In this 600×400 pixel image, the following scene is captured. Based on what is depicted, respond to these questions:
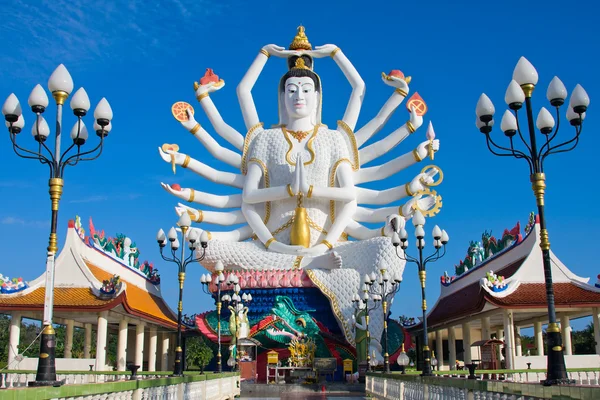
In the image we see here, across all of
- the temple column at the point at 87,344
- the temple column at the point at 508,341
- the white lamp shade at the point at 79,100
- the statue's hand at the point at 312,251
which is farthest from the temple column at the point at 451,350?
the white lamp shade at the point at 79,100

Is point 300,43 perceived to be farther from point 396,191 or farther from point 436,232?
point 436,232

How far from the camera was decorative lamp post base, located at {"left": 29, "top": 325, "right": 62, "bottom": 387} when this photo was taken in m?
7.62

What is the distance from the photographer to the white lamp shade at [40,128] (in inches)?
386

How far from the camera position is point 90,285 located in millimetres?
22156

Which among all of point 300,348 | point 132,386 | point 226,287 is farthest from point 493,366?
point 132,386

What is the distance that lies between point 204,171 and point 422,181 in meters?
10.3

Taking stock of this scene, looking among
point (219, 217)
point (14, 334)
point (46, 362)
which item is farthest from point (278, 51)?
point (46, 362)

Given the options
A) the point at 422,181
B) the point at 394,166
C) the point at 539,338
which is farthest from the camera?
the point at 394,166

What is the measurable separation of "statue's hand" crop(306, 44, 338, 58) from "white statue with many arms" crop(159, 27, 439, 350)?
0.05 meters

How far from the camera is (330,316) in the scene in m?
28.7

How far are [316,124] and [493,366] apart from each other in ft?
51.0

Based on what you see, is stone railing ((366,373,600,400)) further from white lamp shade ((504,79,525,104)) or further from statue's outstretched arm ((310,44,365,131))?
statue's outstretched arm ((310,44,365,131))

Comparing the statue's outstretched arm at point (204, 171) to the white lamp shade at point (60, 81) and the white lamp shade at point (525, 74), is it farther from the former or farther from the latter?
the white lamp shade at point (525, 74)

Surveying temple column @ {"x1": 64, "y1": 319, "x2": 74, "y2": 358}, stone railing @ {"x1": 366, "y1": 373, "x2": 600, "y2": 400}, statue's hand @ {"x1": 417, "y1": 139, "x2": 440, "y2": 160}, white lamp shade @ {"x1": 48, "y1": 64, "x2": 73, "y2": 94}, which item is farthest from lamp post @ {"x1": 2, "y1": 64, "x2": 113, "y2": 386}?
statue's hand @ {"x1": 417, "y1": 139, "x2": 440, "y2": 160}
